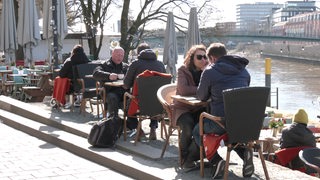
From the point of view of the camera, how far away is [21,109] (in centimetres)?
836

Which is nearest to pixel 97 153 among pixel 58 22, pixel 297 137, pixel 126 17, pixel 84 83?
pixel 297 137

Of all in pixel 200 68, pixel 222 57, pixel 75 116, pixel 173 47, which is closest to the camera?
pixel 222 57

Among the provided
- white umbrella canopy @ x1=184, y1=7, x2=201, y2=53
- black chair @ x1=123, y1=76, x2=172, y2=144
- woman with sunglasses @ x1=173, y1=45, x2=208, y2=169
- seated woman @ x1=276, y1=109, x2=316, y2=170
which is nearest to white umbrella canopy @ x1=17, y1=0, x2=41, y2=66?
white umbrella canopy @ x1=184, y1=7, x2=201, y2=53

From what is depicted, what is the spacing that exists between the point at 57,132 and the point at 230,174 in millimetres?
3019

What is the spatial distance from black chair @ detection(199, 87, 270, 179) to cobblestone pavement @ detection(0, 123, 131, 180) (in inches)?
51.6

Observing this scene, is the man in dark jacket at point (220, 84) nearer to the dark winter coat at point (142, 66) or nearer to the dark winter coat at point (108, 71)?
the dark winter coat at point (142, 66)

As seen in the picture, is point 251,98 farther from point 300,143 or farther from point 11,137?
point 11,137

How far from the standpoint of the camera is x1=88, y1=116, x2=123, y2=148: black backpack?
225 inches

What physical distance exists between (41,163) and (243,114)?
7.85 ft

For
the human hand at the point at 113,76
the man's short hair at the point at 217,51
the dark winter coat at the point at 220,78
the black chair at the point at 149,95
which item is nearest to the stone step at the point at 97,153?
the black chair at the point at 149,95

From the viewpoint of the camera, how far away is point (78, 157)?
581 cm

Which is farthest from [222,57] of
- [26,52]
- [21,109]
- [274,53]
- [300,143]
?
[274,53]

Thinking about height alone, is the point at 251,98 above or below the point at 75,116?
above

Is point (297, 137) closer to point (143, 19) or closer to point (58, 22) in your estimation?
point (58, 22)
